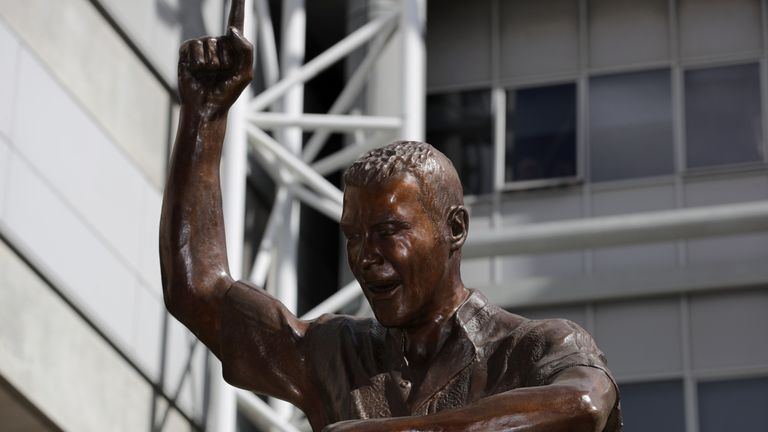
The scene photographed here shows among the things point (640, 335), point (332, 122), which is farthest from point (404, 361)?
point (640, 335)

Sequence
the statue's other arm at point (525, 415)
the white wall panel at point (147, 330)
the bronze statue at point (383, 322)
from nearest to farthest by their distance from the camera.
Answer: the statue's other arm at point (525, 415)
the bronze statue at point (383, 322)
the white wall panel at point (147, 330)

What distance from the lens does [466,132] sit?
24.8m

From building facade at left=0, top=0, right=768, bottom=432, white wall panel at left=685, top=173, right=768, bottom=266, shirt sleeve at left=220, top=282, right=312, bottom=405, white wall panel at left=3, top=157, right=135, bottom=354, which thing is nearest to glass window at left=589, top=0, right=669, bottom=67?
building facade at left=0, top=0, right=768, bottom=432

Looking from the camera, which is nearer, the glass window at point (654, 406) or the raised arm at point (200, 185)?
the raised arm at point (200, 185)

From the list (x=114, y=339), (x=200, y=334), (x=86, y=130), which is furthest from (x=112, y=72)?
(x=200, y=334)

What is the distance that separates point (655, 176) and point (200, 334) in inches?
735

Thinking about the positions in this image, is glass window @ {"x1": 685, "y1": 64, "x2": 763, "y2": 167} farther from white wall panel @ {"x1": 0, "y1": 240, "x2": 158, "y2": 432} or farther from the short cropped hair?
the short cropped hair

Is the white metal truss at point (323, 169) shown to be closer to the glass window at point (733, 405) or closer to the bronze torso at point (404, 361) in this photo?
the glass window at point (733, 405)

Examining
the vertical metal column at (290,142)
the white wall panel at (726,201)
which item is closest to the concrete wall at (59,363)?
the vertical metal column at (290,142)

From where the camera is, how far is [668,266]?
23500 mm

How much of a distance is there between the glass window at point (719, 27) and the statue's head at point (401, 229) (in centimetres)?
1923

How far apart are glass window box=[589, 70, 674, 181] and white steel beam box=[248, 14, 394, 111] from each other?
3.72m

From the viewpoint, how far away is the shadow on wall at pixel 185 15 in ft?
64.9

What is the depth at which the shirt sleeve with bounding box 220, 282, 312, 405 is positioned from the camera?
5375 mm
